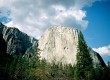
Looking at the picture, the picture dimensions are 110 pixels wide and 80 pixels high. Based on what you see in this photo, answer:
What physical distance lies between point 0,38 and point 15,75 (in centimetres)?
10044

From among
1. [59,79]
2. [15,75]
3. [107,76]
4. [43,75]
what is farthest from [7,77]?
[59,79]

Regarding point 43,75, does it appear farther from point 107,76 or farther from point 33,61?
point 107,76

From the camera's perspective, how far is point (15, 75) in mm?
86688

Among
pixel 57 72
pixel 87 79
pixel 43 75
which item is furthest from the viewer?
pixel 57 72

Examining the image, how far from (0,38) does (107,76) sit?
353 ft

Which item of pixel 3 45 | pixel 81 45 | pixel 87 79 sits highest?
pixel 3 45

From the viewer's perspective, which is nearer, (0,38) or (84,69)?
(84,69)

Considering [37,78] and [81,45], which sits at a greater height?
[81,45]

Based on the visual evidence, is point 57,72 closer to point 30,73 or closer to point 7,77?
point 7,77

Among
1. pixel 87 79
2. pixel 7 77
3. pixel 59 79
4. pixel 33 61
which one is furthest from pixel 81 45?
pixel 59 79

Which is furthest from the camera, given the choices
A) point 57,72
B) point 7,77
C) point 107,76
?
point 57,72

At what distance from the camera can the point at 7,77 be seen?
270 ft

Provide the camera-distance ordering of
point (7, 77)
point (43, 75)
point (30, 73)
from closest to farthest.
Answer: point (30, 73) → point (43, 75) → point (7, 77)

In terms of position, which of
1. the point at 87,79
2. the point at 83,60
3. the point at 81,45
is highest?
the point at 81,45
